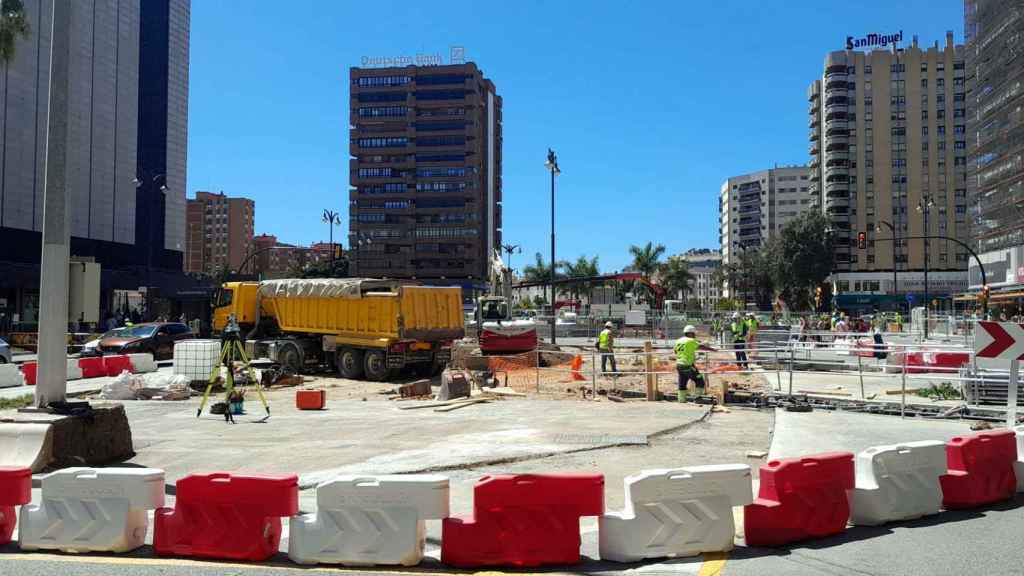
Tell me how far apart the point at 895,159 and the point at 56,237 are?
4481 inches

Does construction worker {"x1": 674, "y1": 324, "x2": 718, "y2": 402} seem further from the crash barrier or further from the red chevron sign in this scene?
the crash barrier

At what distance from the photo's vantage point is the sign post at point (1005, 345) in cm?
1047

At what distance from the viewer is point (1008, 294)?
56.0m

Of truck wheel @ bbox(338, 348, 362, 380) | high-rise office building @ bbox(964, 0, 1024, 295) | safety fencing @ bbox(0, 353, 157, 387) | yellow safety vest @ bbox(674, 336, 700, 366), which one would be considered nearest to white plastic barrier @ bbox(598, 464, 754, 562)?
yellow safety vest @ bbox(674, 336, 700, 366)

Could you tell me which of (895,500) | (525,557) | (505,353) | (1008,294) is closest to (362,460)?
(525,557)

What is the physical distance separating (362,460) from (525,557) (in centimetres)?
465

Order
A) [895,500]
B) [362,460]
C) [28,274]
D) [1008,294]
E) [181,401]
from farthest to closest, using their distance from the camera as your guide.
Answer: [1008,294] → [28,274] → [181,401] → [362,460] → [895,500]

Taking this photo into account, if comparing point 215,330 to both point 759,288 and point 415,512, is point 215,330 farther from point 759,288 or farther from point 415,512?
point 759,288

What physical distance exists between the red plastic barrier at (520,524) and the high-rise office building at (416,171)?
10447 cm

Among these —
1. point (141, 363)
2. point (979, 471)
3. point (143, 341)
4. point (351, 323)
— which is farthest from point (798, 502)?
point (143, 341)

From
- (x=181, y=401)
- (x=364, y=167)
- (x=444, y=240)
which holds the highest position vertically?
(x=364, y=167)

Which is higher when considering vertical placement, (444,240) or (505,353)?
(444,240)

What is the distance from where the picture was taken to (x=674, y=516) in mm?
5984

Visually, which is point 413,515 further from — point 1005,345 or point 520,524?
point 1005,345
